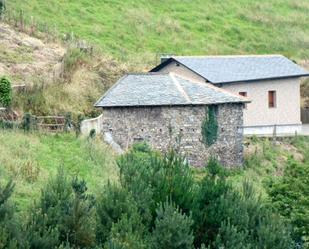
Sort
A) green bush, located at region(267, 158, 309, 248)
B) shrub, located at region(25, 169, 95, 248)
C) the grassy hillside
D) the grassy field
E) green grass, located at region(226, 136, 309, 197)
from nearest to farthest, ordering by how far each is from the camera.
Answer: shrub, located at region(25, 169, 95, 248), green bush, located at region(267, 158, 309, 248), the grassy field, green grass, located at region(226, 136, 309, 197), the grassy hillside

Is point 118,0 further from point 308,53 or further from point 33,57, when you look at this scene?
point 33,57

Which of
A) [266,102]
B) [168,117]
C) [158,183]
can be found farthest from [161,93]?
[158,183]

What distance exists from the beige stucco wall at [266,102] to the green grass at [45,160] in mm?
10398

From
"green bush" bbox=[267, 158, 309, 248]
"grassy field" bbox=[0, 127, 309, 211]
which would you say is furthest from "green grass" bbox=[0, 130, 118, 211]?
"green bush" bbox=[267, 158, 309, 248]

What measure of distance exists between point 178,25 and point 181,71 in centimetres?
1712

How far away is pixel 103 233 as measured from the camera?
73.9ft

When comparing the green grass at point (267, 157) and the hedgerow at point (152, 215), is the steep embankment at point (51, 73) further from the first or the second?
the hedgerow at point (152, 215)

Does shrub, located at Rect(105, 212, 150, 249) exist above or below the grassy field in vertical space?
below

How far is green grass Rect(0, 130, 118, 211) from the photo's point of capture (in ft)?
91.7

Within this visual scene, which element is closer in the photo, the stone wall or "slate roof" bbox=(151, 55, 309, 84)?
the stone wall

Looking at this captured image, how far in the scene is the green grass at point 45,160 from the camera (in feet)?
91.7

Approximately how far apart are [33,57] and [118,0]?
1947 centimetres

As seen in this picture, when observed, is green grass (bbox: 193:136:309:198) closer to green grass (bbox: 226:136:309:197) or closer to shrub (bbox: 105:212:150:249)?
green grass (bbox: 226:136:309:197)

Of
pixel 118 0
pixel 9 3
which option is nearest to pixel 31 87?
pixel 9 3
